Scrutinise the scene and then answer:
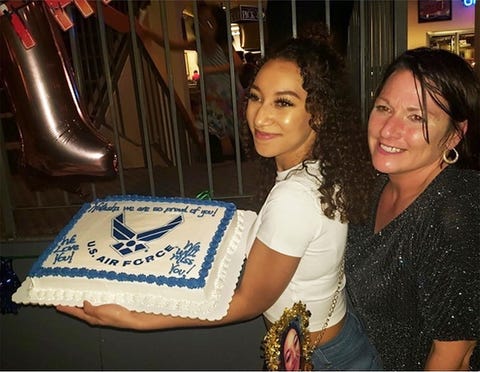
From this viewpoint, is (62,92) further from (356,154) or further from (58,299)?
(356,154)

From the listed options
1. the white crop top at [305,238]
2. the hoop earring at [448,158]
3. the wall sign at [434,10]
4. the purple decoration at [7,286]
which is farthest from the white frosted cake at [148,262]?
the wall sign at [434,10]

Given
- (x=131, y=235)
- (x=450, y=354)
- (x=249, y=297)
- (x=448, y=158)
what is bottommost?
(x=450, y=354)

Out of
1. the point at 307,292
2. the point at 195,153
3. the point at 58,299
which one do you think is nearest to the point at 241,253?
the point at 307,292

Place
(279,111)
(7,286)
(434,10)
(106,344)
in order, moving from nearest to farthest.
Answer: (279,111) → (7,286) → (106,344) → (434,10)

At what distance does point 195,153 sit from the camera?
439cm

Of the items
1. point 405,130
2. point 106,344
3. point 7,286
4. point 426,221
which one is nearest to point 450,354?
point 426,221

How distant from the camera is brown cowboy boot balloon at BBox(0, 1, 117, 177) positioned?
156cm

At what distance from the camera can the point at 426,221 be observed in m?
0.98

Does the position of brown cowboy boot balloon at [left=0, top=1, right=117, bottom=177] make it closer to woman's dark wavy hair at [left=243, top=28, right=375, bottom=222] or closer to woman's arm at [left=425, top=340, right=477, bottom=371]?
woman's dark wavy hair at [left=243, top=28, right=375, bottom=222]

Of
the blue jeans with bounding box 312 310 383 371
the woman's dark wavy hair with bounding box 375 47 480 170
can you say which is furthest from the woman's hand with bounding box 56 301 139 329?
the woman's dark wavy hair with bounding box 375 47 480 170

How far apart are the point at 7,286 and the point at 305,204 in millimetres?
1295

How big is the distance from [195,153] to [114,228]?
3228 mm

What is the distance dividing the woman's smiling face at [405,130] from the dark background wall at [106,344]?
98 centimetres

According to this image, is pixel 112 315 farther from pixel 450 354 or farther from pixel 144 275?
pixel 450 354
